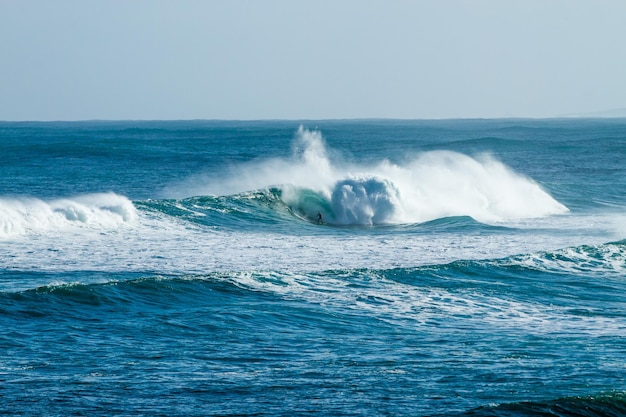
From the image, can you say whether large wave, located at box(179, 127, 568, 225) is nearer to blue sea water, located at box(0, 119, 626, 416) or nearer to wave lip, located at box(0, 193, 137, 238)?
blue sea water, located at box(0, 119, 626, 416)

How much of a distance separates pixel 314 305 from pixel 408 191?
20091mm

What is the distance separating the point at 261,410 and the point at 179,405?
91 cm

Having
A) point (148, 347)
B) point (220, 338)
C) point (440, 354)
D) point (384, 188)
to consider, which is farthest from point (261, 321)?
point (384, 188)

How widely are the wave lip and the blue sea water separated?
73 mm

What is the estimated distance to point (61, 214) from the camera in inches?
1044

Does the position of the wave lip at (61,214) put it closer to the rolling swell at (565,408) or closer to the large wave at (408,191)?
the large wave at (408,191)

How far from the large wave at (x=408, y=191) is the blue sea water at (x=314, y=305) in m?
0.12

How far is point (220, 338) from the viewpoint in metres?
13.9

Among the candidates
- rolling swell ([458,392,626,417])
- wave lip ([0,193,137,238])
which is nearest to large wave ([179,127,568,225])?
wave lip ([0,193,137,238])

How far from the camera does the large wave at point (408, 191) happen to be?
3356cm

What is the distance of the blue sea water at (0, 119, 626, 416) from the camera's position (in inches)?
441

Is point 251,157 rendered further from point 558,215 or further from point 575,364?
point 575,364

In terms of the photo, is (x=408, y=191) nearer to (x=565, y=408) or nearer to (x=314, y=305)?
(x=314, y=305)

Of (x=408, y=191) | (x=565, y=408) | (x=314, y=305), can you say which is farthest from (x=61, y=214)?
(x=565, y=408)
